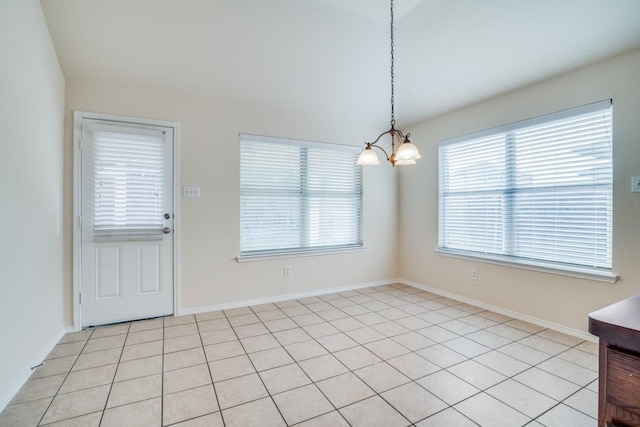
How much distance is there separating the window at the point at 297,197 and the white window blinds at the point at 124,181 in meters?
0.91

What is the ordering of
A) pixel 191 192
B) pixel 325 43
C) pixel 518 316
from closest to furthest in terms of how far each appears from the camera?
pixel 325 43, pixel 518 316, pixel 191 192

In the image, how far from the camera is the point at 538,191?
298 centimetres

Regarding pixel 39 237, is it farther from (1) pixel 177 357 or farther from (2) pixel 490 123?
(2) pixel 490 123

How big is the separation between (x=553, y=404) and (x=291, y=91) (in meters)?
3.49

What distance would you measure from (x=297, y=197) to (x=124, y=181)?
6.29 feet

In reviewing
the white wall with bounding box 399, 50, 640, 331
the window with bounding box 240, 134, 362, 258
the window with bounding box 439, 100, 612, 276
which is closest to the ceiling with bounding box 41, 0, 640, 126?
the white wall with bounding box 399, 50, 640, 331

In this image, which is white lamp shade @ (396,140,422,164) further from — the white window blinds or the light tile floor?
the white window blinds

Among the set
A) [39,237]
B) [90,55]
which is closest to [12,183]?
[39,237]

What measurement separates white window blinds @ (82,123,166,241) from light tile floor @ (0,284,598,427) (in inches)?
38.9

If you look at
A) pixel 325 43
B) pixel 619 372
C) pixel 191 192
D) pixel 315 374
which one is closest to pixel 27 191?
pixel 191 192

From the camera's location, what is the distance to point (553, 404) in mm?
1798

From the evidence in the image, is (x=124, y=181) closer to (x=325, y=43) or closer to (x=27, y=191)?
(x=27, y=191)

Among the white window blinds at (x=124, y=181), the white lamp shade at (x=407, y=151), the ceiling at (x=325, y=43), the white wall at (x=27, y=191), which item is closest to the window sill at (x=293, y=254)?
the white window blinds at (x=124, y=181)

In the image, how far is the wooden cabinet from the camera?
2.21 ft
